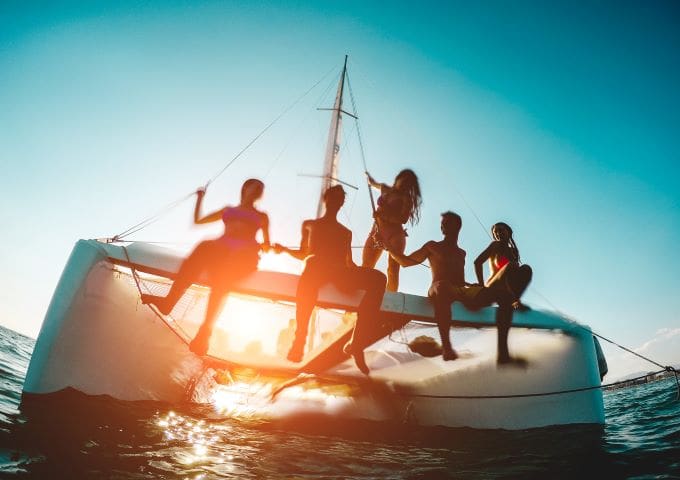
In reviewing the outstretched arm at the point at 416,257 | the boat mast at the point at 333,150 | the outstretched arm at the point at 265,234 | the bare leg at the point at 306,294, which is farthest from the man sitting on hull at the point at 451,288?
the boat mast at the point at 333,150

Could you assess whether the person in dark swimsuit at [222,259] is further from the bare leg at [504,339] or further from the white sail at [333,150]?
the white sail at [333,150]

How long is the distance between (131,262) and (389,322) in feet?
9.30

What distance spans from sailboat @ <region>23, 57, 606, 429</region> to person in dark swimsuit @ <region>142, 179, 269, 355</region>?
0.59ft

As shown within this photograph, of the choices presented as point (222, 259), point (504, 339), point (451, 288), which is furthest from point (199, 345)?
point (504, 339)

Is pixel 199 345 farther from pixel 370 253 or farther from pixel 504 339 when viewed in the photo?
pixel 504 339

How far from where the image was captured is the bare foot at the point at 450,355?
13.0 feet

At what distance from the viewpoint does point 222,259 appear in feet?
11.8

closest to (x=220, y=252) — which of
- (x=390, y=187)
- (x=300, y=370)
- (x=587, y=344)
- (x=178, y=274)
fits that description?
(x=178, y=274)

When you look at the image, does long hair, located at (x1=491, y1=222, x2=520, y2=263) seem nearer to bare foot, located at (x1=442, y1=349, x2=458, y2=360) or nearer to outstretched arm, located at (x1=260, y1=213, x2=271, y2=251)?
bare foot, located at (x1=442, y1=349, x2=458, y2=360)

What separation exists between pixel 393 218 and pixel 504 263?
1331 mm

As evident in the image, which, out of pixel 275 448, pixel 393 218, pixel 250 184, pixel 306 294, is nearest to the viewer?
pixel 275 448

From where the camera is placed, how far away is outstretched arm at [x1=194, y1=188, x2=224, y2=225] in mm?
3832

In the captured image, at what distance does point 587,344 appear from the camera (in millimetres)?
4020

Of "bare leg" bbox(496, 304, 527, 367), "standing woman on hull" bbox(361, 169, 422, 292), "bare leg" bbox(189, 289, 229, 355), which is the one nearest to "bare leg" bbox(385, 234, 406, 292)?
"standing woman on hull" bbox(361, 169, 422, 292)
